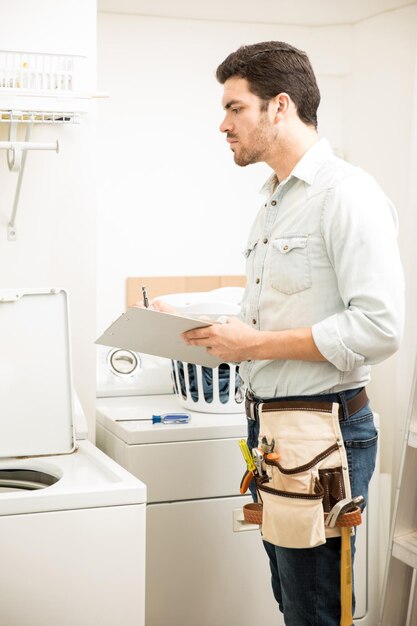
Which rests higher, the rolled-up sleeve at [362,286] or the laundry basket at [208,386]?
the rolled-up sleeve at [362,286]

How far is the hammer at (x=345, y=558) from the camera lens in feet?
5.13

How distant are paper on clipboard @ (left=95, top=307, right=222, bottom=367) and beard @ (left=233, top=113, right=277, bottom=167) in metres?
0.38

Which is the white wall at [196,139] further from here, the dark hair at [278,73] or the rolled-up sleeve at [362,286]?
the rolled-up sleeve at [362,286]

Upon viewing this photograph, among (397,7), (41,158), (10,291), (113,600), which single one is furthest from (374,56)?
(113,600)

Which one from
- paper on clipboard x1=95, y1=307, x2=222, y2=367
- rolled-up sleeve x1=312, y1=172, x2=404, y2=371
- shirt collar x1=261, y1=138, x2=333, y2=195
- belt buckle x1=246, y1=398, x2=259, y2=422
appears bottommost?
belt buckle x1=246, y1=398, x2=259, y2=422

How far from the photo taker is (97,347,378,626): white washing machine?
2260mm

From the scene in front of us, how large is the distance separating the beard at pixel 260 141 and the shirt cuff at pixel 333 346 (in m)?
0.41

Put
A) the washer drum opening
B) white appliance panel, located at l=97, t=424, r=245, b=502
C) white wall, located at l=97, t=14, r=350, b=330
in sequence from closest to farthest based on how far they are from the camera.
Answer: the washer drum opening, white appliance panel, located at l=97, t=424, r=245, b=502, white wall, located at l=97, t=14, r=350, b=330

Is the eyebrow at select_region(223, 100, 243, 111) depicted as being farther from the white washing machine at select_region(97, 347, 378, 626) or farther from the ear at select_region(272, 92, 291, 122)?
the white washing machine at select_region(97, 347, 378, 626)

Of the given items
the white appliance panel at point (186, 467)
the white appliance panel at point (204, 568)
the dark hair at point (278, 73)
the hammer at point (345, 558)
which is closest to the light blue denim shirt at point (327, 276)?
the dark hair at point (278, 73)

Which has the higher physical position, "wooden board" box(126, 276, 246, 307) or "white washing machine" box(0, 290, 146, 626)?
"wooden board" box(126, 276, 246, 307)

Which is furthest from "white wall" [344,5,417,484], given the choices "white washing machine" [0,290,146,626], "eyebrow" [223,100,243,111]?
"white washing machine" [0,290,146,626]

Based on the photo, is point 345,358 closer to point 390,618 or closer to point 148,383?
point 390,618

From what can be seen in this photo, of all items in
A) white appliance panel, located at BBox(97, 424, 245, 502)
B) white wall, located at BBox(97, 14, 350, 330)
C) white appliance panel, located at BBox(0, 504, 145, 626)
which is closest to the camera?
white appliance panel, located at BBox(0, 504, 145, 626)
